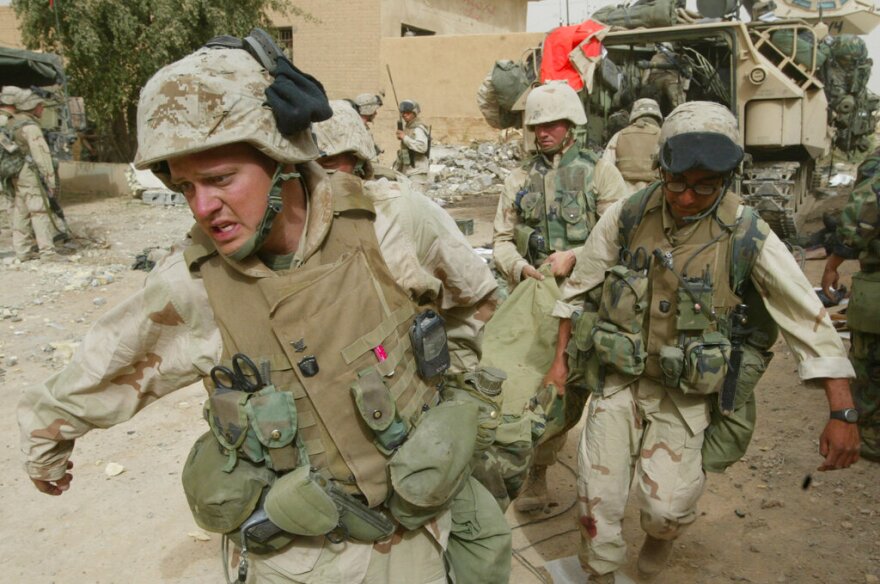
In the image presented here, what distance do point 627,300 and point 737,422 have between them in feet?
2.16

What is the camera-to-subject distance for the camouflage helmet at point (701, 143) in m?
2.74

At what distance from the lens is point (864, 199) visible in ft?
13.6

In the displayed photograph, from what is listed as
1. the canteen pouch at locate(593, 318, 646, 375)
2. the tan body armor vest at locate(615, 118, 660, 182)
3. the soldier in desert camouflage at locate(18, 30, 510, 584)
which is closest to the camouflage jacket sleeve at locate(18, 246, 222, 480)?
the soldier in desert camouflage at locate(18, 30, 510, 584)

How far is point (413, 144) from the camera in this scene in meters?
11.5

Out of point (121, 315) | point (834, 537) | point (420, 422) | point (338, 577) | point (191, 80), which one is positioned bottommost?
point (834, 537)

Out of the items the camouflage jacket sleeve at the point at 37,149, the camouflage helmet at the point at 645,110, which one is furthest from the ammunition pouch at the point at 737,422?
the camouflage jacket sleeve at the point at 37,149

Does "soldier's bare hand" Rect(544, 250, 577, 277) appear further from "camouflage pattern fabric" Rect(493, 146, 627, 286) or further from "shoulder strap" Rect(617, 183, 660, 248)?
"shoulder strap" Rect(617, 183, 660, 248)

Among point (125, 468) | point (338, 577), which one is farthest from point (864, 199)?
point (125, 468)

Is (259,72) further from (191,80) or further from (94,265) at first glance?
(94,265)

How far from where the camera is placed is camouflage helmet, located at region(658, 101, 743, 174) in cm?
274

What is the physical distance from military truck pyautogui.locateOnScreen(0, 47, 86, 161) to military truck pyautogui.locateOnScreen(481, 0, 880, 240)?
8.91 metres

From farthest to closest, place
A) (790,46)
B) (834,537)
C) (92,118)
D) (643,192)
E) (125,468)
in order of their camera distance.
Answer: (92,118), (790,46), (125,468), (834,537), (643,192)

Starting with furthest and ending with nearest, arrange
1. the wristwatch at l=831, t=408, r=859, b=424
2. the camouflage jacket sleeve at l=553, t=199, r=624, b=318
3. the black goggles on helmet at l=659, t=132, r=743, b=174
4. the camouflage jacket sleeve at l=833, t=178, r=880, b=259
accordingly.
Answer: the camouflage jacket sleeve at l=833, t=178, r=880, b=259
the camouflage jacket sleeve at l=553, t=199, r=624, b=318
the black goggles on helmet at l=659, t=132, r=743, b=174
the wristwatch at l=831, t=408, r=859, b=424

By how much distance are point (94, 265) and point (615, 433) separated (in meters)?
8.50
